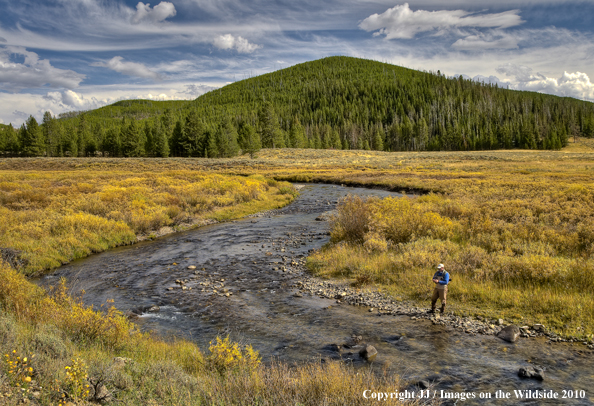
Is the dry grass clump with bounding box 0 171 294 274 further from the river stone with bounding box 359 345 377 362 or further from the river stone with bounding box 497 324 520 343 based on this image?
the river stone with bounding box 497 324 520 343

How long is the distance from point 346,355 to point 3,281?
9.05m

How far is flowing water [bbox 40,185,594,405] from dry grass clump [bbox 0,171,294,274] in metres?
1.44

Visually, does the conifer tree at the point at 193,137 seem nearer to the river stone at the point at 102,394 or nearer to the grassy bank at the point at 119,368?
the grassy bank at the point at 119,368

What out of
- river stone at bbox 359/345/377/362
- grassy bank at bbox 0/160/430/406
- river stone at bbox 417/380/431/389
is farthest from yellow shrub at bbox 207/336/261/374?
river stone at bbox 417/380/431/389

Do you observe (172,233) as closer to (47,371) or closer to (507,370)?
(47,371)

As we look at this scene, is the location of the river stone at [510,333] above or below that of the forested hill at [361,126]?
below

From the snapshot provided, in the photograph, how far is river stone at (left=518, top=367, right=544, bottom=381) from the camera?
261 inches

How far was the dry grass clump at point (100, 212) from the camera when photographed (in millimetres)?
15578

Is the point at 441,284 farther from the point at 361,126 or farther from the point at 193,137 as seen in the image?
the point at 361,126

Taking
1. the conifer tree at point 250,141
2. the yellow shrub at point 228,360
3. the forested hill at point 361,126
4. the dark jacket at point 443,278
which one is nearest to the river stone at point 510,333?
the dark jacket at point 443,278

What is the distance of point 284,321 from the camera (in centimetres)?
949

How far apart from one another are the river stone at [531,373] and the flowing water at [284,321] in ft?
0.49

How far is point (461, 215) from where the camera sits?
17.6 metres

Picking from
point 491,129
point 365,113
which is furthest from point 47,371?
point 365,113
